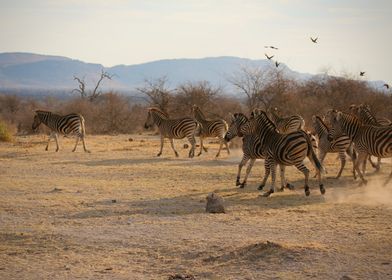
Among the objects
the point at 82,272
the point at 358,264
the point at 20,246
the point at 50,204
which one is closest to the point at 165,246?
the point at 82,272

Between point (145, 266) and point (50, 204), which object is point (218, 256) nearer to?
point (145, 266)

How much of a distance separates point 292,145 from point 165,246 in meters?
4.87

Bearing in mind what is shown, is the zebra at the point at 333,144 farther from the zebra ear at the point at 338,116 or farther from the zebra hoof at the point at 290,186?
the zebra hoof at the point at 290,186

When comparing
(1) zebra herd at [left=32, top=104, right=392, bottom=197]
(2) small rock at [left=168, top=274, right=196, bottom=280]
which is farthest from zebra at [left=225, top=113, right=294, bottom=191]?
(2) small rock at [left=168, top=274, right=196, bottom=280]

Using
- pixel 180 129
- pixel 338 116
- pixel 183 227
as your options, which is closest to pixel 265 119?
pixel 338 116

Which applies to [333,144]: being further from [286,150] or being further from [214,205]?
[214,205]

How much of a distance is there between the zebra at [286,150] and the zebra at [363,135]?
196cm

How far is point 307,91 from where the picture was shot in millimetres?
38719

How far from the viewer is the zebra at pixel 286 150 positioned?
42.2 feet

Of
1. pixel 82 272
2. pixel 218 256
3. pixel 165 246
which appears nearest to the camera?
pixel 82 272

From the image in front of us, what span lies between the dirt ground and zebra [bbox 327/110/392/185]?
2.69 ft

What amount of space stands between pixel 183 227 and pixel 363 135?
6402mm

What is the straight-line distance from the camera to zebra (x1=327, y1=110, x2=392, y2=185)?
1414 cm

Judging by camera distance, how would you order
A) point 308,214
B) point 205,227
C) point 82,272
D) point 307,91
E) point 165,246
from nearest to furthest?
point 82,272
point 165,246
point 205,227
point 308,214
point 307,91
